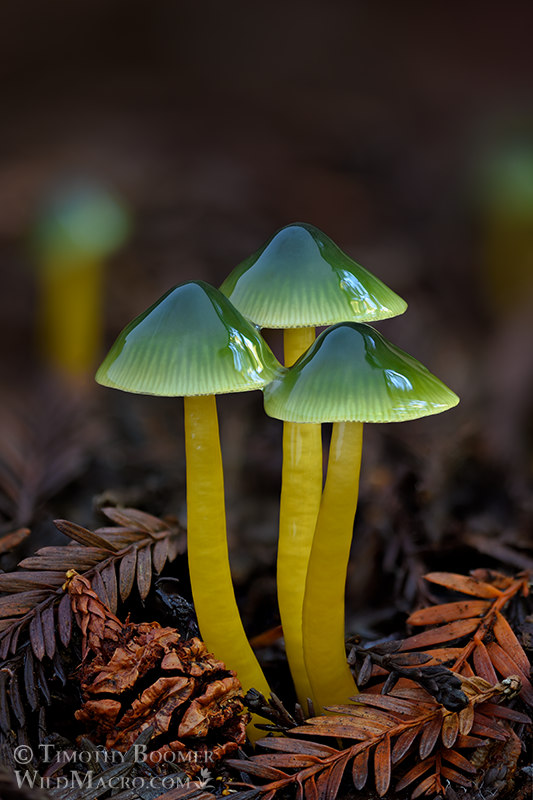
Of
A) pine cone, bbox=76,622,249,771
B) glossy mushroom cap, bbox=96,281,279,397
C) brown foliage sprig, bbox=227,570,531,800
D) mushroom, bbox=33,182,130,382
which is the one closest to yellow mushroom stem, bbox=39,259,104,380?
mushroom, bbox=33,182,130,382

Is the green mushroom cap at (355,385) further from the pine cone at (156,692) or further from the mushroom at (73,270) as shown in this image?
the mushroom at (73,270)

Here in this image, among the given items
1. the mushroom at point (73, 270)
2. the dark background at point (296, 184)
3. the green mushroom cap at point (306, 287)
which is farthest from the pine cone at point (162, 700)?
the mushroom at point (73, 270)

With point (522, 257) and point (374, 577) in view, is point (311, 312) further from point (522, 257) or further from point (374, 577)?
point (522, 257)

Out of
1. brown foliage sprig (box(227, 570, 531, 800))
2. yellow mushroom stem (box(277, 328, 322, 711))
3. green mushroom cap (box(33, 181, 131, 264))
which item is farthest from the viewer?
green mushroom cap (box(33, 181, 131, 264))

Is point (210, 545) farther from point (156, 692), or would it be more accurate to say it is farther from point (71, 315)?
point (71, 315)

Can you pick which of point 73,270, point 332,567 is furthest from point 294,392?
point 73,270

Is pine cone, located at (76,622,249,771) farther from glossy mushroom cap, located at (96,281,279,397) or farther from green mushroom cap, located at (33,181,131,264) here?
green mushroom cap, located at (33,181,131,264)
